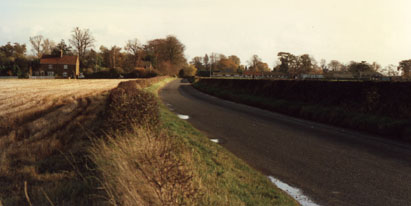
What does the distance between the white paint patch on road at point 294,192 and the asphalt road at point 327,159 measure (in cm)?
15

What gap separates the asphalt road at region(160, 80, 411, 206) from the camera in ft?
16.9

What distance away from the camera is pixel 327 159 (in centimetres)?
720

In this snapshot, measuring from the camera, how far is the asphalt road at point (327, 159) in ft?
16.9

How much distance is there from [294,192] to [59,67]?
96057 millimetres

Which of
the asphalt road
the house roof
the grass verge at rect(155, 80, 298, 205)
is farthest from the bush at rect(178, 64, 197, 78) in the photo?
the grass verge at rect(155, 80, 298, 205)

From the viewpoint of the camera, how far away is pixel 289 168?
21.5 feet

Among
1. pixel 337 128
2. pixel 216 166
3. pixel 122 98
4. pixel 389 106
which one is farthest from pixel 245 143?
pixel 389 106

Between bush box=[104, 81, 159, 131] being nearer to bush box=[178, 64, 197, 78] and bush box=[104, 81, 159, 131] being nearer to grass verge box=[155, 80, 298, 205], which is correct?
grass verge box=[155, 80, 298, 205]

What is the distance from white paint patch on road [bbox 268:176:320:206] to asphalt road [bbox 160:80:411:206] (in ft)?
0.51

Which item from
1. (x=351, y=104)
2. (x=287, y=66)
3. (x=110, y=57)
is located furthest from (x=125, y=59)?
(x=351, y=104)

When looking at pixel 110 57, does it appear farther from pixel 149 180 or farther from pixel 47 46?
pixel 149 180

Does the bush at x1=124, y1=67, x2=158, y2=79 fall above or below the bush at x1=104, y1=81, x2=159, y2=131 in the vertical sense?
above

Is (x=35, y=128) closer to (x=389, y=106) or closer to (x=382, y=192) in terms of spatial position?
(x=382, y=192)

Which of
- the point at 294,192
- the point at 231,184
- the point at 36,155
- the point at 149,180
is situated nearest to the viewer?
the point at 149,180
